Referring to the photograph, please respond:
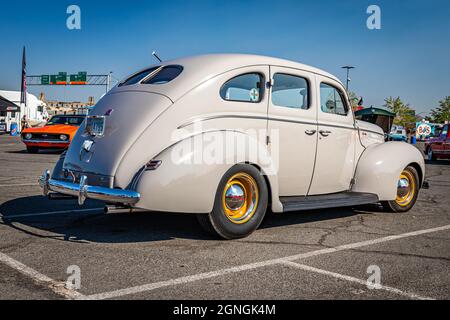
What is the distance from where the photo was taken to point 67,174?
203 inches

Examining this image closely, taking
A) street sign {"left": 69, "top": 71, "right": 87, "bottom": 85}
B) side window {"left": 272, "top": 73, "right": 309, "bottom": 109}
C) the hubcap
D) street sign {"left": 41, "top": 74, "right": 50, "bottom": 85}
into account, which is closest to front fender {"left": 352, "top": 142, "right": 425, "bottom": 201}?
side window {"left": 272, "top": 73, "right": 309, "bottom": 109}

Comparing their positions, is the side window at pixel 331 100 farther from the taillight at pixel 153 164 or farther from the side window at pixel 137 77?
the taillight at pixel 153 164

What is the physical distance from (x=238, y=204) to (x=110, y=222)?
1.70 m

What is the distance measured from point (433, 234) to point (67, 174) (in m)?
4.10

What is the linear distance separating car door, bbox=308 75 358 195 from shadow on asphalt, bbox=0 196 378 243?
56 centimetres

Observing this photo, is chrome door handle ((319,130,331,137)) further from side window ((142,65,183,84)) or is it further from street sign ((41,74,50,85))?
street sign ((41,74,50,85))

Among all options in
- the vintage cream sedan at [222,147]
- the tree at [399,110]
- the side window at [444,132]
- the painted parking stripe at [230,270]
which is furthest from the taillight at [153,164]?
the tree at [399,110]

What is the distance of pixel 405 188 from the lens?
7012mm

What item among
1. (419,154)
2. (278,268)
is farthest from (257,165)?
(419,154)

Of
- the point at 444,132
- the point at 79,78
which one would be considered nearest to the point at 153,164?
the point at 444,132

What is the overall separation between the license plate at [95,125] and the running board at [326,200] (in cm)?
206

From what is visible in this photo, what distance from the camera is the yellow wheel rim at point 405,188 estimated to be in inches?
273

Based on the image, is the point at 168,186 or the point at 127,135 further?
the point at 127,135
